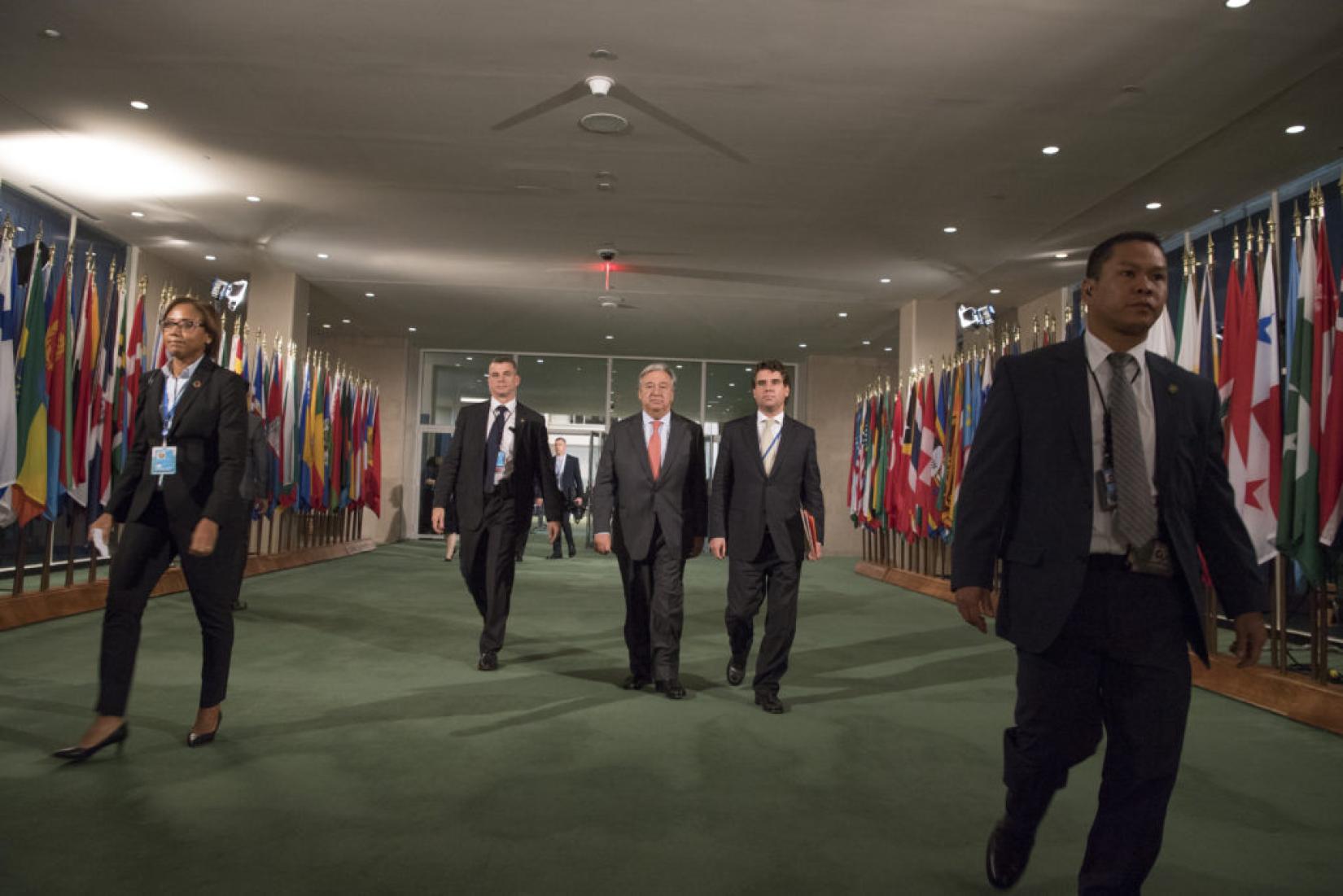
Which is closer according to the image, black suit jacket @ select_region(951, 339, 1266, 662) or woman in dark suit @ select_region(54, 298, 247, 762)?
black suit jacket @ select_region(951, 339, 1266, 662)

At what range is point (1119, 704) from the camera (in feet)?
6.00

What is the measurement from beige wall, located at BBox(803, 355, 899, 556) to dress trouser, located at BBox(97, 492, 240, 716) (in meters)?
14.7

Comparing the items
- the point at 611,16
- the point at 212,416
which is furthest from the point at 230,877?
the point at 611,16

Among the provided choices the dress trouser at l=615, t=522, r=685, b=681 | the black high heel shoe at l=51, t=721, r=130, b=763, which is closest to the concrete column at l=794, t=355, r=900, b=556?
the dress trouser at l=615, t=522, r=685, b=681

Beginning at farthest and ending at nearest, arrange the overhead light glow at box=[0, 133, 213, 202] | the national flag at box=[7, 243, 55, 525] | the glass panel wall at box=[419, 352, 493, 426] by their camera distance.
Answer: the glass panel wall at box=[419, 352, 493, 426], the overhead light glow at box=[0, 133, 213, 202], the national flag at box=[7, 243, 55, 525]

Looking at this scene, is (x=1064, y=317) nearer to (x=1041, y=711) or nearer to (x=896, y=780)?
(x=896, y=780)

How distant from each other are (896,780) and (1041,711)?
125 cm

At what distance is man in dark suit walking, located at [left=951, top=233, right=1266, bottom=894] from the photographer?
70.6 inches

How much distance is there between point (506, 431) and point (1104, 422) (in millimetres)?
3493

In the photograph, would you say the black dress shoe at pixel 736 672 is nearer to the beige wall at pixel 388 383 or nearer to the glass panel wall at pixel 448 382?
the beige wall at pixel 388 383

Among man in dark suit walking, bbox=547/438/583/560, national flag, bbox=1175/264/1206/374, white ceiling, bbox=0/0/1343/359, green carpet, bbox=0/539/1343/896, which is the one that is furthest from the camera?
man in dark suit walking, bbox=547/438/583/560

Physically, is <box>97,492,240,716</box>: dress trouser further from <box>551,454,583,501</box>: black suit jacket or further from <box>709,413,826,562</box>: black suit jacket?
<box>551,454,583,501</box>: black suit jacket

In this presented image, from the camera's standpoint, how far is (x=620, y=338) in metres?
16.0

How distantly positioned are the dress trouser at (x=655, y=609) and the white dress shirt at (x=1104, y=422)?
8.29ft
